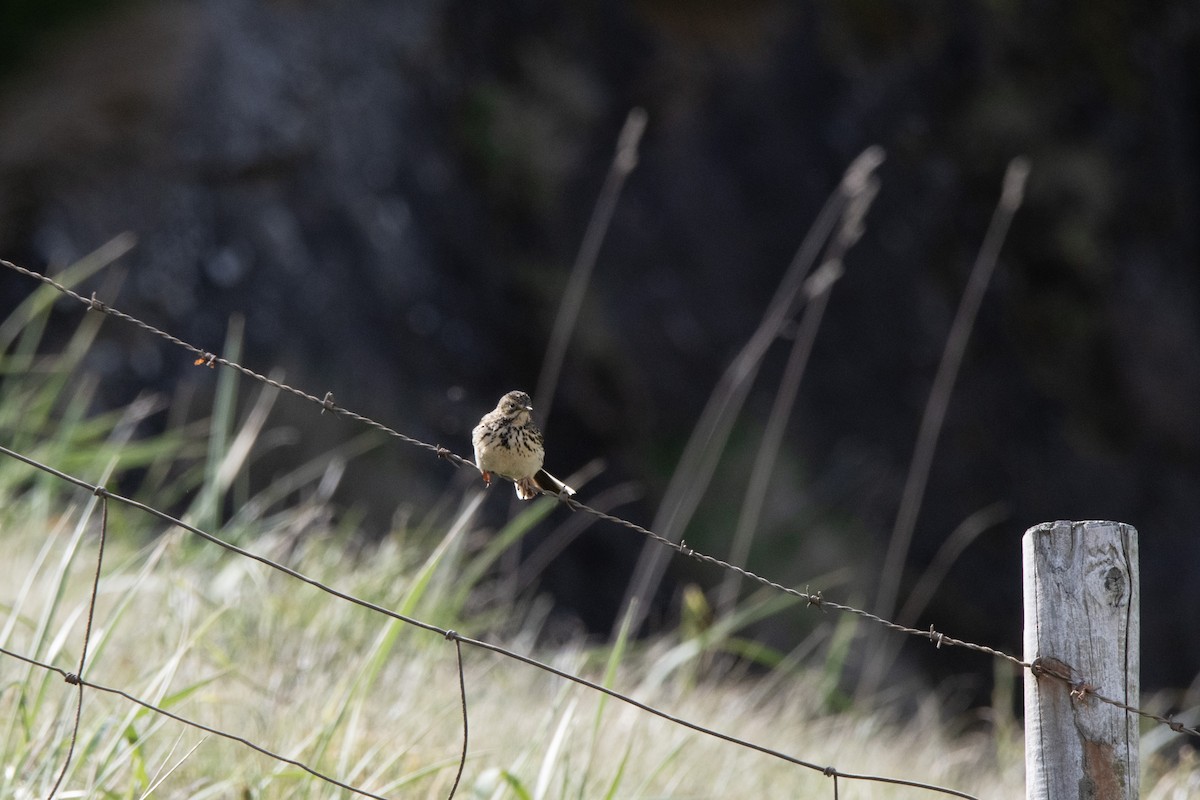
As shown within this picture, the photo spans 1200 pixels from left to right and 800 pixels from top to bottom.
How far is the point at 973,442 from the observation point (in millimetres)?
9305

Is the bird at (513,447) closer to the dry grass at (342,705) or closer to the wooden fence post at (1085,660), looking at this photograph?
the dry grass at (342,705)

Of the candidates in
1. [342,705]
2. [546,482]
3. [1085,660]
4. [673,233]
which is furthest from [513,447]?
[673,233]

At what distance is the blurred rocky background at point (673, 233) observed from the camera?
7.55 metres

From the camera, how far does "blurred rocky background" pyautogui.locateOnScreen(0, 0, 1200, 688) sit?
755cm

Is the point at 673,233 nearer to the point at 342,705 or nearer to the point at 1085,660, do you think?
the point at 342,705

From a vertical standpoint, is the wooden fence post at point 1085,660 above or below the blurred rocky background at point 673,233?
below

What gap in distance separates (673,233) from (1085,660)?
736 cm

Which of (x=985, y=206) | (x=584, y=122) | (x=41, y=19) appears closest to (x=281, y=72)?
(x=41, y=19)

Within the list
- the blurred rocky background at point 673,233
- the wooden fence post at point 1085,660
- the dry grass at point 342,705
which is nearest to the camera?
the wooden fence post at point 1085,660

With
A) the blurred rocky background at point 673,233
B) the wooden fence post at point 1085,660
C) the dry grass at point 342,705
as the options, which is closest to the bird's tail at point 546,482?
the dry grass at point 342,705

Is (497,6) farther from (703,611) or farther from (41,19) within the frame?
(703,611)

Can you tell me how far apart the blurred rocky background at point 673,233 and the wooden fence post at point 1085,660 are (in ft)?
17.5

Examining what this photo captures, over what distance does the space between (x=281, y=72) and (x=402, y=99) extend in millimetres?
827

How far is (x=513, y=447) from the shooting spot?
2.40 m
